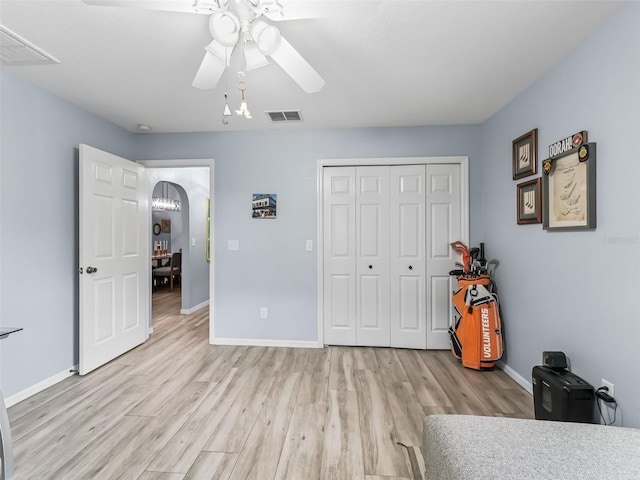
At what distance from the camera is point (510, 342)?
2.75m

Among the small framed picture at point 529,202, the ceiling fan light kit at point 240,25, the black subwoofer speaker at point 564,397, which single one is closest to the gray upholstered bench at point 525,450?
the black subwoofer speaker at point 564,397

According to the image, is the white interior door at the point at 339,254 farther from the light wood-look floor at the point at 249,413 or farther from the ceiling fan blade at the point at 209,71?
the ceiling fan blade at the point at 209,71

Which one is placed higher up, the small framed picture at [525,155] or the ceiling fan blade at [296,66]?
the ceiling fan blade at [296,66]

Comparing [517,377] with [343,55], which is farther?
[517,377]

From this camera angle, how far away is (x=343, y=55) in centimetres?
203

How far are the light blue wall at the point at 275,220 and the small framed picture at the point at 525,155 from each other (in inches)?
37.1

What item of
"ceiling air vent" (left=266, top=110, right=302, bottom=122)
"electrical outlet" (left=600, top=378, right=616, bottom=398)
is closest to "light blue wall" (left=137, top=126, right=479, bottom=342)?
"ceiling air vent" (left=266, top=110, right=302, bottom=122)

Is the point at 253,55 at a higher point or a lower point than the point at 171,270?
higher

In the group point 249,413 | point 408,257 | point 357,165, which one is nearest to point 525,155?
point 408,257

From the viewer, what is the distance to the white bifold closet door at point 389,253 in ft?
10.9

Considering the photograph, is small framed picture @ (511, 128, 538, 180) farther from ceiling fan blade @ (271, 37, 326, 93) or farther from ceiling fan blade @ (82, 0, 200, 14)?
ceiling fan blade @ (82, 0, 200, 14)

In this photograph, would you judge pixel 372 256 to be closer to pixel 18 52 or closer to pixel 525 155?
pixel 525 155

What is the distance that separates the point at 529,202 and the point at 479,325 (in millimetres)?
1149

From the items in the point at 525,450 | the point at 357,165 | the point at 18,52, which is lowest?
the point at 525,450
